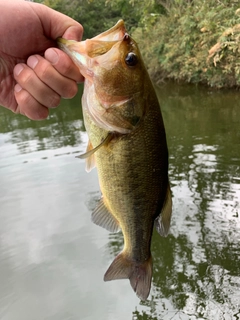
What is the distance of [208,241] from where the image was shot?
5.43 meters

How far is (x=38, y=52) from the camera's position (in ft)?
6.20

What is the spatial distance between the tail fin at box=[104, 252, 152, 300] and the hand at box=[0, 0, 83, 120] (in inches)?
32.8

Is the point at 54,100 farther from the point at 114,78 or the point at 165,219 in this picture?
the point at 165,219

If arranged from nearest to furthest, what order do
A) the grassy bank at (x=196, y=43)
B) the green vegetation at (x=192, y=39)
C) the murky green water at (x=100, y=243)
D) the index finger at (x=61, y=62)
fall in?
the index finger at (x=61, y=62) → the murky green water at (x=100, y=243) → the grassy bank at (x=196, y=43) → the green vegetation at (x=192, y=39)

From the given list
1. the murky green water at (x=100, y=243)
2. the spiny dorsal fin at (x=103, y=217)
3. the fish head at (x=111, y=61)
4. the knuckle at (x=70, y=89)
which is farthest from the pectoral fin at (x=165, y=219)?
the murky green water at (x=100, y=243)

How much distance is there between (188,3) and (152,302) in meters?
15.4

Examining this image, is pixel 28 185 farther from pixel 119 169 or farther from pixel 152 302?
pixel 119 169

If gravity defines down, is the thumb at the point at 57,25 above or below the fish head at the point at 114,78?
above

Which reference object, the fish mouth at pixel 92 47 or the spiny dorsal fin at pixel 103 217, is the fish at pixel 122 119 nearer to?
the fish mouth at pixel 92 47

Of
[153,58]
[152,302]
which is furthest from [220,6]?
[152,302]

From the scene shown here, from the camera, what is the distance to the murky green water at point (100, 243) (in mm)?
4559

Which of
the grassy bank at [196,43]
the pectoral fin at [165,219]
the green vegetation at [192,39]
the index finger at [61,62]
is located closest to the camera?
the index finger at [61,62]

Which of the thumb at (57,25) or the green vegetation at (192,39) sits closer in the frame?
the thumb at (57,25)

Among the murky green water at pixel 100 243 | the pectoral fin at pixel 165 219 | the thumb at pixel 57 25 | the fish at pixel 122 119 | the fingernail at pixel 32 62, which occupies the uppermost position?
the thumb at pixel 57 25
